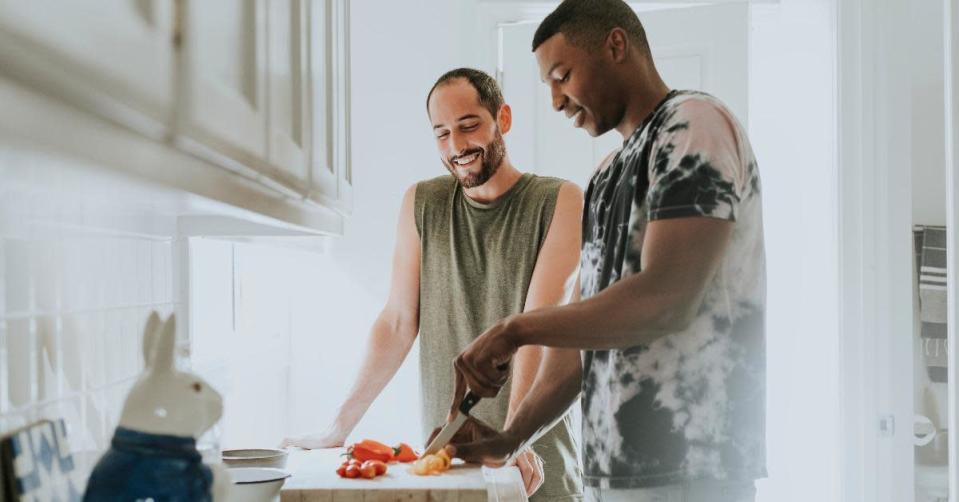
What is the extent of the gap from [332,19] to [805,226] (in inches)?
86.7

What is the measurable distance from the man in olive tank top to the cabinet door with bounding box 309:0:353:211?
12.5 inches

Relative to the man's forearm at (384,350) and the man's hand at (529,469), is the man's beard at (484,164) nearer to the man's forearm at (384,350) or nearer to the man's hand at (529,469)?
the man's forearm at (384,350)

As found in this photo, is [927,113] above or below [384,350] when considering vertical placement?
above

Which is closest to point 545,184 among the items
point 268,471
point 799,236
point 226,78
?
point 268,471

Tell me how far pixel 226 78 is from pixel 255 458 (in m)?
0.61

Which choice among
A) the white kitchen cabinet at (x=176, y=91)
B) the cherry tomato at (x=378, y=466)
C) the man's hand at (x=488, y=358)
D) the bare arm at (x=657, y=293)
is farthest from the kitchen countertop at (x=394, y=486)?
the white kitchen cabinet at (x=176, y=91)

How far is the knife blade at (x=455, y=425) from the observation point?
1403 millimetres

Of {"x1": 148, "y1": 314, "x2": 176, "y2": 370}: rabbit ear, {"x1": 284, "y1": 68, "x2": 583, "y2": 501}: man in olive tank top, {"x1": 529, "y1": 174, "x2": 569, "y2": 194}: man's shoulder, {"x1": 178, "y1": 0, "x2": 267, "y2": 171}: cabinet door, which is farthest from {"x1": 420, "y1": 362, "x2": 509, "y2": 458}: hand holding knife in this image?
{"x1": 148, "y1": 314, "x2": 176, "y2": 370}: rabbit ear

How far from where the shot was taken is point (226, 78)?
0.67m

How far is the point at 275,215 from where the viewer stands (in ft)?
3.13

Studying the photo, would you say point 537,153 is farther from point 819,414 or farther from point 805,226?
point 819,414

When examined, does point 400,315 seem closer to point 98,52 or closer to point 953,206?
point 953,206

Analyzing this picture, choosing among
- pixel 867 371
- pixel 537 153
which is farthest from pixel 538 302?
pixel 867 371

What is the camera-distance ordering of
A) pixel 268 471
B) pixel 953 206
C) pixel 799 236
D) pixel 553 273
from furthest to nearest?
pixel 799 236
pixel 953 206
pixel 553 273
pixel 268 471
